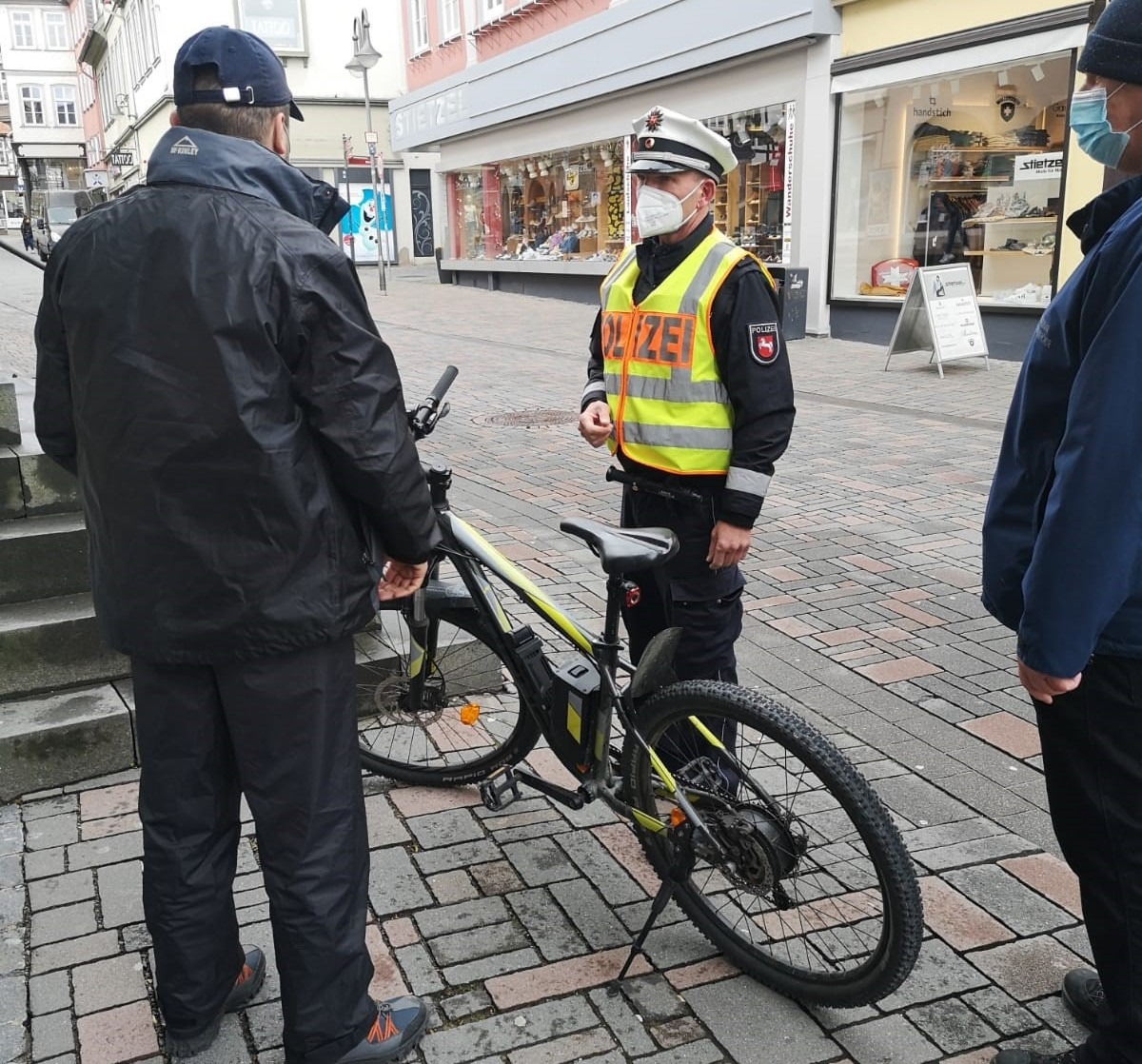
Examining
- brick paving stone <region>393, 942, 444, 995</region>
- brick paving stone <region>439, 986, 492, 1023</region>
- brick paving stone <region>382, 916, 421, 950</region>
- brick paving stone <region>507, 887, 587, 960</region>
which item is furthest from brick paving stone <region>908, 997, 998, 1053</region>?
brick paving stone <region>382, 916, 421, 950</region>

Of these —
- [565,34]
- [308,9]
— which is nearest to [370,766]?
[565,34]

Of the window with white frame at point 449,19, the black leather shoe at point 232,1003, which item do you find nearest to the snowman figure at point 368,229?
the window with white frame at point 449,19

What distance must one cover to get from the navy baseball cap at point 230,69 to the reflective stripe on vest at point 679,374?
1.21 metres

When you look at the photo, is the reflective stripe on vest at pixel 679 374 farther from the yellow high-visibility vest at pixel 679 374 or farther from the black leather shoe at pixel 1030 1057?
the black leather shoe at pixel 1030 1057

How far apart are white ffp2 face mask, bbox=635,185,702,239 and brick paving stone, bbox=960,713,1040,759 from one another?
6.94 ft

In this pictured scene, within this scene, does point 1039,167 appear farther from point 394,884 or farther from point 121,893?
point 121,893

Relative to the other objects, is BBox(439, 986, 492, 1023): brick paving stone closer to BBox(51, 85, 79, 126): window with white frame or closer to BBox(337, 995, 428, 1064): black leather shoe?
BBox(337, 995, 428, 1064): black leather shoe

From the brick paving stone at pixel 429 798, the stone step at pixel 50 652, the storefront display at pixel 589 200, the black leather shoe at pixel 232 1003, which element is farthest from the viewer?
the storefront display at pixel 589 200

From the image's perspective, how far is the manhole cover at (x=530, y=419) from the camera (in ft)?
32.0

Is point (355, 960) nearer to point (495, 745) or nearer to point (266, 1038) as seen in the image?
point (266, 1038)

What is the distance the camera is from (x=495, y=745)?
11.6 feet

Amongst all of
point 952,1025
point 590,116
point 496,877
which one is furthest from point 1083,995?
point 590,116

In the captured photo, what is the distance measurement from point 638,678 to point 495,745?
0.91 meters

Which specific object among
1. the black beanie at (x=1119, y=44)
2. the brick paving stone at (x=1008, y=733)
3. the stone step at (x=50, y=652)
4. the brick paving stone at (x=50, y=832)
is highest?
the black beanie at (x=1119, y=44)
